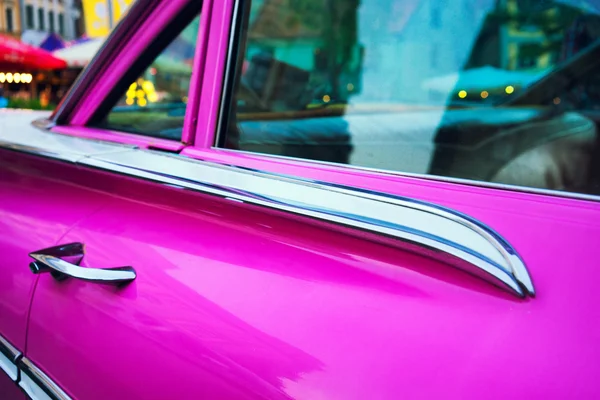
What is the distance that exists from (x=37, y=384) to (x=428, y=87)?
444 centimetres

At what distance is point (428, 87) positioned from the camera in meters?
4.93

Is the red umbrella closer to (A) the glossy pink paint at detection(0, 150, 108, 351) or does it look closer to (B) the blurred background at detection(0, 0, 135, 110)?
(B) the blurred background at detection(0, 0, 135, 110)

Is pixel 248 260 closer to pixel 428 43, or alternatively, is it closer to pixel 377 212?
pixel 377 212

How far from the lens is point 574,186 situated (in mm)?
2227

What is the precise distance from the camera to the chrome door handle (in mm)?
1026

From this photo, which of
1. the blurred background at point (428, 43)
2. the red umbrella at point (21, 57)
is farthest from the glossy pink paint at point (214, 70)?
the red umbrella at point (21, 57)

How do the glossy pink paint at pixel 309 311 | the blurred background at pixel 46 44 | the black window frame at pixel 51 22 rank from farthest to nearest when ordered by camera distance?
1. the black window frame at pixel 51 22
2. the blurred background at pixel 46 44
3. the glossy pink paint at pixel 309 311

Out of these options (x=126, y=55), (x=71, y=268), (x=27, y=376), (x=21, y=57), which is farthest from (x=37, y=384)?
(x=21, y=57)

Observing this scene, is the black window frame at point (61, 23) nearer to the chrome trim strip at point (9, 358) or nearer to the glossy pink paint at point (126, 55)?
the glossy pink paint at point (126, 55)

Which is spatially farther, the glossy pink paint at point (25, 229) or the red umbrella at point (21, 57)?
the red umbrella at point (21, 57)

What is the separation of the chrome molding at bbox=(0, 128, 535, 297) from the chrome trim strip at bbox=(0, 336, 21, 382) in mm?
503

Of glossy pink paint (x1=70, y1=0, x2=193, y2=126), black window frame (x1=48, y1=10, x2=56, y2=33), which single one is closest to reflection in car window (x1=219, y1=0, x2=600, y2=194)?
glossy pink paint (x1=70, y1=0, x2=193, y2=126)

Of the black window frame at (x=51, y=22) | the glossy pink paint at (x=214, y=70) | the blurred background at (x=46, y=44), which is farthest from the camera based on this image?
the black window frame at (x=51, y=22)

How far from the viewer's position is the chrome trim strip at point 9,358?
123 cm
